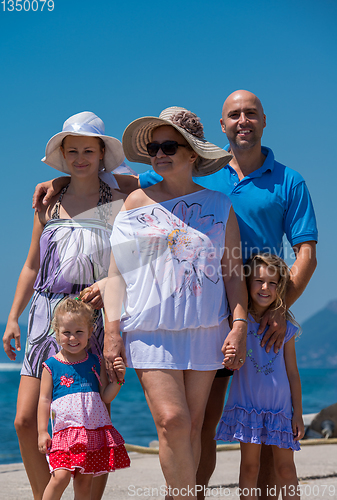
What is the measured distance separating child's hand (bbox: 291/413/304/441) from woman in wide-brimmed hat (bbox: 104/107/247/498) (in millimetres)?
622

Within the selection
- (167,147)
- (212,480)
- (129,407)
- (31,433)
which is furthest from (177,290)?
(129,407)

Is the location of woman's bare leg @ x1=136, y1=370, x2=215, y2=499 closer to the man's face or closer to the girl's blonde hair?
the girl's blonde hair

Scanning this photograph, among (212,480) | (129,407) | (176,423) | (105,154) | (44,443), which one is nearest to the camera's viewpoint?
(176,423)

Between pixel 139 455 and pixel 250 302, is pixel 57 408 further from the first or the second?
pixel 139 455

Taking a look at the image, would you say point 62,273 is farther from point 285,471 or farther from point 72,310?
point 285,471

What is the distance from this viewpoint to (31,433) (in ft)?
9.58

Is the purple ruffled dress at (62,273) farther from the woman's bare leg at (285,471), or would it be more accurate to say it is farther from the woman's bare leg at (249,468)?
the woman's bare leg at (285,471)

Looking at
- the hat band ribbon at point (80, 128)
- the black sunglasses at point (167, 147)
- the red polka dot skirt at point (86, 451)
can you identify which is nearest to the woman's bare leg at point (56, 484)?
the red polka dot skirt at point (86, 451)

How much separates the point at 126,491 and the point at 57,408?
1.79 m

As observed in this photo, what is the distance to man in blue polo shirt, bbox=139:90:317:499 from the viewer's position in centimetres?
314

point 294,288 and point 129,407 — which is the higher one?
point 294,288

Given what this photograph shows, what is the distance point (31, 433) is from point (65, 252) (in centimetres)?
99

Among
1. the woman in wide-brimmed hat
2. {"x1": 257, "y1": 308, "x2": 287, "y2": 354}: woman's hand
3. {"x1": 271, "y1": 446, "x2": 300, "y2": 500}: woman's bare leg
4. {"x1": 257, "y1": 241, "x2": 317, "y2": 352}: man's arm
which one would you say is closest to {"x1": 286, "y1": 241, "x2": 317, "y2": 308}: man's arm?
{"x1": 257, "y1": 241, "x2": 317, "y2": 352}: man's arm

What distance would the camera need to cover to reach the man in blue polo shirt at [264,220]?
3145mm
